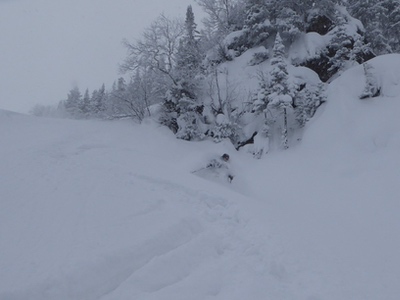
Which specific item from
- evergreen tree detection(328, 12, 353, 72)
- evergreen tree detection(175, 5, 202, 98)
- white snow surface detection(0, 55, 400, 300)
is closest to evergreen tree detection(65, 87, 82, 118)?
evergreen tree detection(175, 5, 202, 98)

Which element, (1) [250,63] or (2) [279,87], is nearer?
(2) [279,87]

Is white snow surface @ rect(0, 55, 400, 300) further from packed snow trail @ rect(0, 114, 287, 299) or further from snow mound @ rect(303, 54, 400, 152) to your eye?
snow mound @ rect(303, 54, 400, 152)

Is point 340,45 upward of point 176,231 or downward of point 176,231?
upward

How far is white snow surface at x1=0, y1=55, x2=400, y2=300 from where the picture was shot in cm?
371

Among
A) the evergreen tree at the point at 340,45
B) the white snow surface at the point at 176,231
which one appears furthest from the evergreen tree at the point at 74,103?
the evergreen tree at the point at 340,45

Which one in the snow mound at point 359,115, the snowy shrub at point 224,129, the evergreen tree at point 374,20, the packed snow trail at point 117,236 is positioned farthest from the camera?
the evergreen tree at point 374,20

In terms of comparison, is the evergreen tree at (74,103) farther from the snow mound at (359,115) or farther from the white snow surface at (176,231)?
the snow mound at (359,115)

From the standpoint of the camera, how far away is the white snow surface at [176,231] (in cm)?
371

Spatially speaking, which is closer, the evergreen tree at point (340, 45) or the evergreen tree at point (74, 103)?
the evergreen tree at point (340, 45)

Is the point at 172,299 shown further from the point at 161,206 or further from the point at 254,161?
the point at 254,161

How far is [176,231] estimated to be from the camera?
5.09 metres

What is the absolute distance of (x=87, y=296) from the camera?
339 centimetres

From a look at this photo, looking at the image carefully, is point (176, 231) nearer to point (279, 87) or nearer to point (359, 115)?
point (359, 115)

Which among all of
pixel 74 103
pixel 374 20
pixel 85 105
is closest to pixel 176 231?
pixel 374 20
